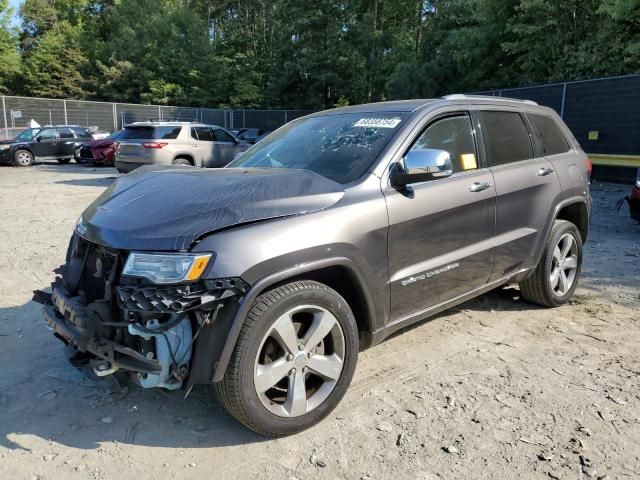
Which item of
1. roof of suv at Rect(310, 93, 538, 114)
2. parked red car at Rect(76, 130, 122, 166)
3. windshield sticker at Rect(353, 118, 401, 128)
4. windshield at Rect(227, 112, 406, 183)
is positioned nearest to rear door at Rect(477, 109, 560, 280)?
roof of suv at Rect(310, 93, 538, 114)

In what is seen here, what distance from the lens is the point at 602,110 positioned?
45.6 feet

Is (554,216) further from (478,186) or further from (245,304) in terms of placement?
(245,304)

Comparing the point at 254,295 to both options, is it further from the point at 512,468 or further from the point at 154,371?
the point at 512,468

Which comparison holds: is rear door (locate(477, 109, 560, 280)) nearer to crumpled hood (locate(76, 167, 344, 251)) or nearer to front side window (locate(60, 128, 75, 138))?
crumpled hood (locate(76, 167, 344, 251))

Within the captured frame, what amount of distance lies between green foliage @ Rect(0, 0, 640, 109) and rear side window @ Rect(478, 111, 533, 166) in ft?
48.8

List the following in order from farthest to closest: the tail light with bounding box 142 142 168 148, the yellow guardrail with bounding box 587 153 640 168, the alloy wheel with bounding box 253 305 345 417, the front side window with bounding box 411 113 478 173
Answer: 1. the yellow guardrail with bounding box 587 153 640 168
2. the tail light with bounding box 142 142 168 148
3. the front side window with bounding box 411 113 478 173
4. the alloy wheel with bounding box 253 305 345 417

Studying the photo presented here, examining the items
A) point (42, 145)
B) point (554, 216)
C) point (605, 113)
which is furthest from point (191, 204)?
point (42, 145)

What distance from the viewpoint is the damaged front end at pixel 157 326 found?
236 centimetres

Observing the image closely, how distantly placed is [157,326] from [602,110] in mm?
14812

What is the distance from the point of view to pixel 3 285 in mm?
5105

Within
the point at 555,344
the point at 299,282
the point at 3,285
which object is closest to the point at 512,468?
the point at 299,282

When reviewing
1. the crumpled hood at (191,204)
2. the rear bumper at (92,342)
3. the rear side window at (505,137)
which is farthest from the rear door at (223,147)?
the rear bumper at (92,342)

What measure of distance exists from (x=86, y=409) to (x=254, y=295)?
142 centimetres

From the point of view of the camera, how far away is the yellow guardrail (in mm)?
13102
